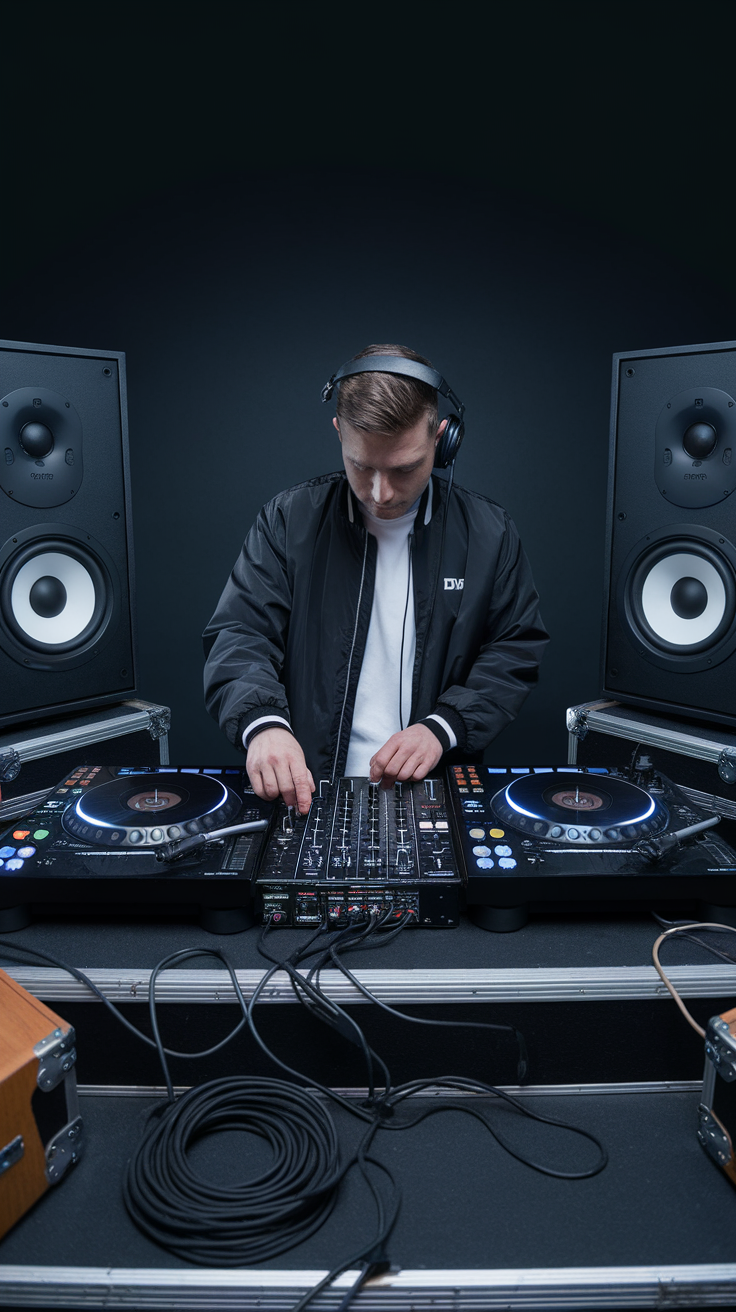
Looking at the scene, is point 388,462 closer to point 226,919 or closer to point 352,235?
point 226,919

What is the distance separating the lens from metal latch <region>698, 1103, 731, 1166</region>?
2.56 feet

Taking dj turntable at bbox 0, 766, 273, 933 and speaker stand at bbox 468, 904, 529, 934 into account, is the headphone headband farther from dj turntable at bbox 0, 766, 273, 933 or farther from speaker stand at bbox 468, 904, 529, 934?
speaker stand at bbox 468, 904, 529, 934

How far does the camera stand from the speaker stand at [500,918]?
0.95 meters

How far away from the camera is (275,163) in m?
2.70

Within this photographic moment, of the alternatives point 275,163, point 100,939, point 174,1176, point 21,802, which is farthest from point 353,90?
point 174,1176

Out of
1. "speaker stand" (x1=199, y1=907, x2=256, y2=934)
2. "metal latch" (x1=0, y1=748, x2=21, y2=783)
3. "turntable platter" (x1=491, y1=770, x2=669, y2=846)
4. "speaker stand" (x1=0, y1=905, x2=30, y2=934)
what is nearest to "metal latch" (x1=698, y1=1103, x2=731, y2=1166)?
"turntable platter" (x1=491, y1=770, x2=669, y2=846)

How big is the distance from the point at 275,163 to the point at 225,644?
1.82m

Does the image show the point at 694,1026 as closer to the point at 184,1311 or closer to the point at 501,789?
the point at 501,789

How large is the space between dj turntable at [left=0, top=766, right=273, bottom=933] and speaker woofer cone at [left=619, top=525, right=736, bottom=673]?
3.04 ft

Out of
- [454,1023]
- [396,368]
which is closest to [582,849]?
[454,1023]

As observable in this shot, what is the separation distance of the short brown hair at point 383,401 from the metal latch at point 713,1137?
3.65 feet

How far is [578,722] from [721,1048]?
0.99m

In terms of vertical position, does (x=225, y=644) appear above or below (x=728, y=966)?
above

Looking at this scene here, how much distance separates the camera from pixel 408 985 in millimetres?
868
